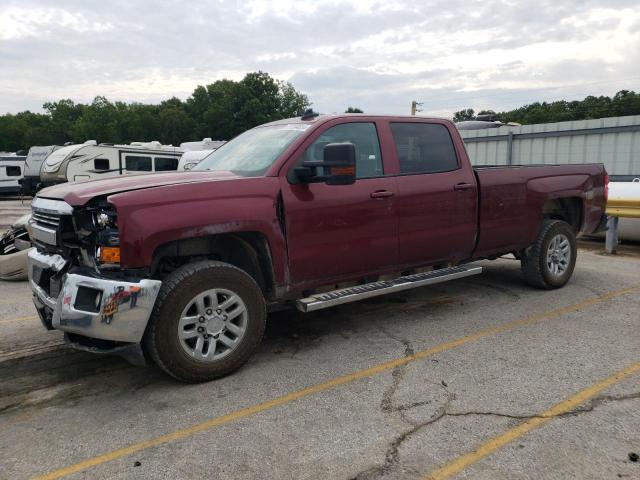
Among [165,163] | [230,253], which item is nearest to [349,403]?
[230,253]

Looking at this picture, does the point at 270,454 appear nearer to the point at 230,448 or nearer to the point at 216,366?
the point at 230,448

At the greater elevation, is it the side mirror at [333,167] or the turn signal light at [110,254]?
the side mirror at [333,167]

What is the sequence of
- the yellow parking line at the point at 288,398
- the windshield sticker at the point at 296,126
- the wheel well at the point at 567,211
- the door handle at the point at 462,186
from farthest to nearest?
the wheel well at the point at 567,211 → the door handle at the point at 462,186 → the windshield sticker at the point at 296,126 → the yellow parking line at the point at 288,398

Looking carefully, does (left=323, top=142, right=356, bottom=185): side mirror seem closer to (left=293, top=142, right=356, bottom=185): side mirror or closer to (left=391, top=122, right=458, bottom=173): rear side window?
(left=293, top=142, right=356, bottom=185): side mirror

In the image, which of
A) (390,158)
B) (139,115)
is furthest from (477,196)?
(139,115)

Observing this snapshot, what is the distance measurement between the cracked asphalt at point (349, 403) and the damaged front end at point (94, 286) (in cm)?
50

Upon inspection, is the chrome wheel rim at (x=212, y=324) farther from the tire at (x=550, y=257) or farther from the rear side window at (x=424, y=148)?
the tire at (x=550, y=257)

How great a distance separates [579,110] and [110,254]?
2475 inches

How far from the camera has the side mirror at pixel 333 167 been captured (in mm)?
3975

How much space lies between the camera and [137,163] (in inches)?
850

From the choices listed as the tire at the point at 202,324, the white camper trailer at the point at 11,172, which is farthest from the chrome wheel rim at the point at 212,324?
the white camper trailer at the point at 11,172

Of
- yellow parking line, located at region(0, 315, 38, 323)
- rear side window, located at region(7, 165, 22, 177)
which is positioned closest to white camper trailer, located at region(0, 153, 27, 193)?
rear side window, located at region(7, 165, 22, 177)

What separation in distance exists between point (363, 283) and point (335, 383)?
117 centimetres

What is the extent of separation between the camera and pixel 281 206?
407cm
